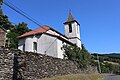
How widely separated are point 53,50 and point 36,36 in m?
5.57

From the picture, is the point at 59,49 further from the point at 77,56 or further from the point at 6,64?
the point at 6,64

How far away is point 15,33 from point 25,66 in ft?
129

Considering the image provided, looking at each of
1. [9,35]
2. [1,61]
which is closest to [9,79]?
[1,61]

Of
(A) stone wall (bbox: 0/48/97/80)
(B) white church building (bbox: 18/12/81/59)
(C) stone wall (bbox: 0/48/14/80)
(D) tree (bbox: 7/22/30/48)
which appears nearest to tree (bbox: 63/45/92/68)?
(B) white church building (bbox: 18/12/81/59)

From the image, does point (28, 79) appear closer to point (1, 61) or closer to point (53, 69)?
point (1, 61)

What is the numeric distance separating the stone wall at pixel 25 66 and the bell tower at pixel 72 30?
28.3 m

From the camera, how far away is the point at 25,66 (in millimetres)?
16734

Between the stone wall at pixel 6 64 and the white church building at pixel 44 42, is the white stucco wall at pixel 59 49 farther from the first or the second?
the stone wall at pixel 6 64

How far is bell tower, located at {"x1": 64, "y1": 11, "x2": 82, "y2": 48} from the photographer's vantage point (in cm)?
5012

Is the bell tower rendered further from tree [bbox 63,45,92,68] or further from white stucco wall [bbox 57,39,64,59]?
tree [bbox 63,45,92,68]

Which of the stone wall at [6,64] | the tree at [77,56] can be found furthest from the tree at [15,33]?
the stone wall at [6,64]

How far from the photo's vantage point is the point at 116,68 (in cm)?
5559

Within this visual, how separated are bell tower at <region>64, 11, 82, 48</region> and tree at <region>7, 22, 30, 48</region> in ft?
42.0

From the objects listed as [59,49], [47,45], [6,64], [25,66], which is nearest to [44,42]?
[47,45]
